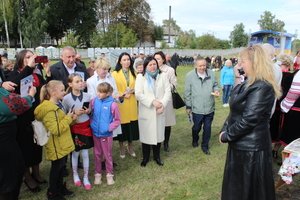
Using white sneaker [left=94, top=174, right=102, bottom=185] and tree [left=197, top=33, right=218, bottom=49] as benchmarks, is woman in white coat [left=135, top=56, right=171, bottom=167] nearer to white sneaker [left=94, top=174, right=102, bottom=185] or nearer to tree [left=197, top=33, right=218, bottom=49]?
white sneaker [left=94, top=174, right=102, bottom=185]

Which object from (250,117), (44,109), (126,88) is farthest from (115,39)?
(250,117)

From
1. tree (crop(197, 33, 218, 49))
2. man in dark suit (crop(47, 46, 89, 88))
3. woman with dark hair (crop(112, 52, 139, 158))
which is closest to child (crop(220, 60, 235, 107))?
woman with dark hair (crop(112, 52, 139, 158))

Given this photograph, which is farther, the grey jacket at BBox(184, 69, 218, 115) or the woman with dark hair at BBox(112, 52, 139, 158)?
the grey jacket at BBox(184, 69, 218, 115)

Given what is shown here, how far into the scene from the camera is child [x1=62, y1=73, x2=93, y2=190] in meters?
4.33

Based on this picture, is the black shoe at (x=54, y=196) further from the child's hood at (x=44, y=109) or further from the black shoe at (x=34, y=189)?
the child's hood at (x=44, y=109)

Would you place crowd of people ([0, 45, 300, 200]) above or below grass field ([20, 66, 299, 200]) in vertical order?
above

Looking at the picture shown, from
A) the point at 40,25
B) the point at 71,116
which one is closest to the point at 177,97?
the point at 71,116

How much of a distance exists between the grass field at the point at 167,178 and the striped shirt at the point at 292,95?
1200mm

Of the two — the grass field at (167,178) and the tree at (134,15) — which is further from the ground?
the tree at (134,15)

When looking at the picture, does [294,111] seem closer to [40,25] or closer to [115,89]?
[115,89]

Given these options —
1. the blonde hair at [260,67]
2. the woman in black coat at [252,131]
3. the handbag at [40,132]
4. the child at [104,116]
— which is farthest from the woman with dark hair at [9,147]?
the blonde hair at [260,67]

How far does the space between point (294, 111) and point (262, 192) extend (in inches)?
87.2

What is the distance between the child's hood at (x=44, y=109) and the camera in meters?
3.83

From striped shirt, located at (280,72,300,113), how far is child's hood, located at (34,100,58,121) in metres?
3.29
